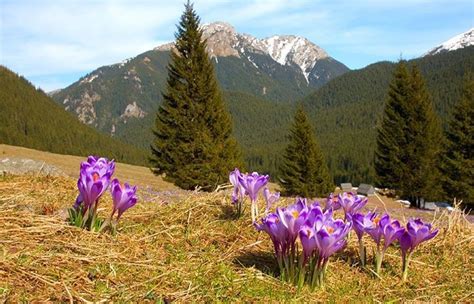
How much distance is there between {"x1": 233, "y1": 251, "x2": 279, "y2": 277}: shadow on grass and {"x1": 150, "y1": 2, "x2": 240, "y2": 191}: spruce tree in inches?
864

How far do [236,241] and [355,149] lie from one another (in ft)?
492

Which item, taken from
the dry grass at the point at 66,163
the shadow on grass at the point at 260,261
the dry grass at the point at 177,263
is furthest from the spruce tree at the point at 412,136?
the shadow on grass at the point at 260,261

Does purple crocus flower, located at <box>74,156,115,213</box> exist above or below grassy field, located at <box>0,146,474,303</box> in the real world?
above

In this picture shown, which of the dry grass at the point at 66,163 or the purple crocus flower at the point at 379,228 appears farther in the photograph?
the dry grass at the point at 66,163

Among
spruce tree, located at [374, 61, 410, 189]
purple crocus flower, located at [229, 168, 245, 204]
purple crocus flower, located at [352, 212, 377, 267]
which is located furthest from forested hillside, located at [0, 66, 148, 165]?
purple crocus flower, located at [352, 212, 377, 267]

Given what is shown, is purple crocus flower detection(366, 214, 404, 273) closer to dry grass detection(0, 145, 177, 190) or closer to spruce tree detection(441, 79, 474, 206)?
dry grass detection(0, 145, 177, 190)

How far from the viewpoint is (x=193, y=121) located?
1055 inches

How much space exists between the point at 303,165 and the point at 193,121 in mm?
13803

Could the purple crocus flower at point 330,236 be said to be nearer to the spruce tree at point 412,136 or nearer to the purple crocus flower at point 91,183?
the purple crocus flower at point 91,183

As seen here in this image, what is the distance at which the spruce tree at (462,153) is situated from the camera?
34.2 m

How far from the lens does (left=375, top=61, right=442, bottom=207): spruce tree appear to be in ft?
119

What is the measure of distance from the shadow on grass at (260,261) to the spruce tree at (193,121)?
21945 mm

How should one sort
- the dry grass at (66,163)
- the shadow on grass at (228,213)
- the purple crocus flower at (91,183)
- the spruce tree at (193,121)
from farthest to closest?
the dry grass at (66,163)
the spruce tree at (193,121)
the shadow on grass at (228,213)
the purple crocus flower at (91,183)

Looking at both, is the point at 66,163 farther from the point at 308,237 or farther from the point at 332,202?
the point at 308,237
